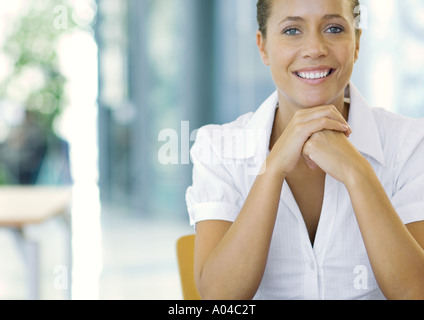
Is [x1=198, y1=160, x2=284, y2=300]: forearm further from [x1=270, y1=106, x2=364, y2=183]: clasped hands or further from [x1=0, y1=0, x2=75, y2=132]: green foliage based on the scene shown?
[x1=0, y1=0, x2=75, y2=132]: green foliage

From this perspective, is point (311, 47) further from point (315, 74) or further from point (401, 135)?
point (401, 135)

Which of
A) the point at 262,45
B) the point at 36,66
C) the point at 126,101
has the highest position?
the point at 36,66

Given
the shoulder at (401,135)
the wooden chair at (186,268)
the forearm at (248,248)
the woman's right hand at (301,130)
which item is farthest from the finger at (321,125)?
the wooden chair at (186,268)

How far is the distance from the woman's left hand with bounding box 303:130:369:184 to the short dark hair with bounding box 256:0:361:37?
11.4 inches

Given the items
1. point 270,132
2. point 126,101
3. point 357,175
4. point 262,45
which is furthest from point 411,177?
point 126,101

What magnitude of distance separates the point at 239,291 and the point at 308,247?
0.59 feet

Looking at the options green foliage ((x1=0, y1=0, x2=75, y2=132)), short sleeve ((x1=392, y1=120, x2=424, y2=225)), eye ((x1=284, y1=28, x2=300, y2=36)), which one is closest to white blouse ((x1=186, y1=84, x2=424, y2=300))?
short sleeve ((x1=392, y1=120, x2=424, y2=225))

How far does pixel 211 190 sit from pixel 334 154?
285 millimetres

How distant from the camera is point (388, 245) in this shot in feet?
2.99

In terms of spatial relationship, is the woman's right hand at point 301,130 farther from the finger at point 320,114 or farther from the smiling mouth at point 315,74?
the smiling mouth at point 315,74

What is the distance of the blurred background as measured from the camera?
3215 mm

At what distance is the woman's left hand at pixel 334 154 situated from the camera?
3.13 ft
